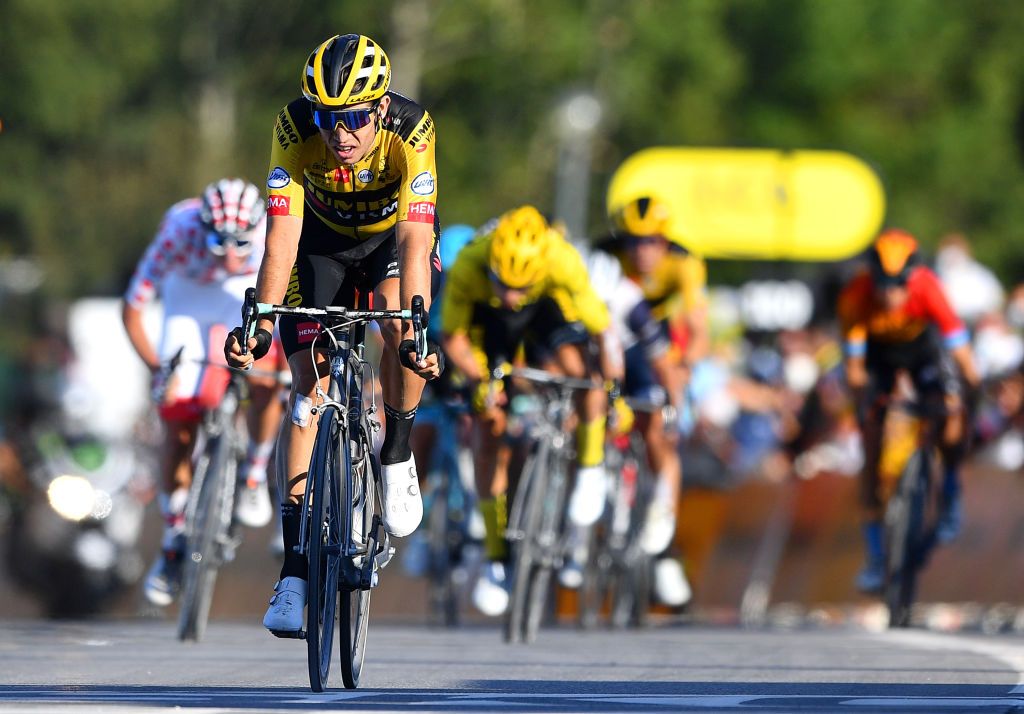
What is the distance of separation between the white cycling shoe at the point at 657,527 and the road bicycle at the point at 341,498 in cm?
617

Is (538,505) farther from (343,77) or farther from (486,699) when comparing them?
(343,77)

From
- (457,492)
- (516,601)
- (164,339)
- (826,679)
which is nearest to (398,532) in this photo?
(826,679)

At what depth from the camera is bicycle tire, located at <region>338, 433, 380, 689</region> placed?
9117 mm

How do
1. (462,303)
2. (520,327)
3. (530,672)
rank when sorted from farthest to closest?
(520,327) → (462,303) → (530,672)

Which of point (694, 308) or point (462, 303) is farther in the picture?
point (694, 308)

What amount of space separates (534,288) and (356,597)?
149 inches

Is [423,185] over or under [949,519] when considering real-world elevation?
over

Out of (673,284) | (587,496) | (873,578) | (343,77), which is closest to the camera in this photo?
(343,77)

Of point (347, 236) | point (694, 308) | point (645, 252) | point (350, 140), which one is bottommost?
point (347, 236)

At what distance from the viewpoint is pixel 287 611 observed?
903 cm

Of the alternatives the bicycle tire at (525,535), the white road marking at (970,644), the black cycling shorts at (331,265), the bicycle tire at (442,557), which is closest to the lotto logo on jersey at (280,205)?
the black cycling shorts at (331,265)

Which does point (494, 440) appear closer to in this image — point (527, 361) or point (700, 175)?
point (527, 361)

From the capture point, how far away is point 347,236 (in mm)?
9789

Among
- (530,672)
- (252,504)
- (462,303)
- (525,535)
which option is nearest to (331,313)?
(530,672)
